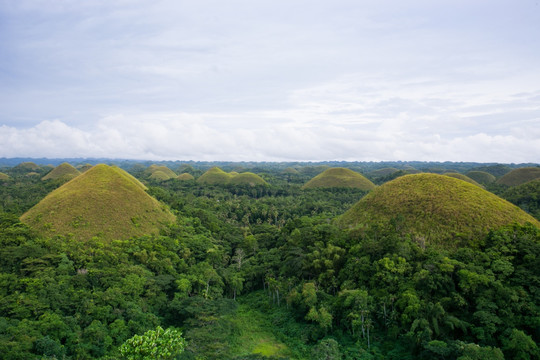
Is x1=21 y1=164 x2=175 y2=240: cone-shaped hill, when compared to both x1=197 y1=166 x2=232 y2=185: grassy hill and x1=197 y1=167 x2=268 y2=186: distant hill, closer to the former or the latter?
x1=197 y1=167 x2=268 y2=186: distant hill

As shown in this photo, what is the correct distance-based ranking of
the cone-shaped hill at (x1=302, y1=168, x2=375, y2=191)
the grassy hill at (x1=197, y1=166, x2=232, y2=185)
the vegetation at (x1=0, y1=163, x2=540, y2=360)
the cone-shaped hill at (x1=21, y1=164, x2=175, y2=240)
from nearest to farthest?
the vegetation at (x1=0, y1=163, x2=540, y2=360) → the cone-shaped hill at (x1=21, y1=164, x2=175, y2=240) → the cone-shaped hill at (x1=302, y1=168, x2=375, y2=191) → the grassy hill at (x1=197, y1=166, x2=232, y2=185)

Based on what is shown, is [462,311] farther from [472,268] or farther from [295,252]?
[295,252]

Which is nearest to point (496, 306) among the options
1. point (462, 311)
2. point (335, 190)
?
point (462, 311)

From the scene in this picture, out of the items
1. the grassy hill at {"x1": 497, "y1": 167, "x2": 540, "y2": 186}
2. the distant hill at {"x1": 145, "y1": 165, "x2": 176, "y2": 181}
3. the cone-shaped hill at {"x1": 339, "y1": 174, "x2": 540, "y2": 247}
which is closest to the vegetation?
the cone-shaped hill at {"x1": 339, "y1": 174, "x2": 540, "y2": 247}

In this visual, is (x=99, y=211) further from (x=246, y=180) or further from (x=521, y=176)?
(x=521, y=176)

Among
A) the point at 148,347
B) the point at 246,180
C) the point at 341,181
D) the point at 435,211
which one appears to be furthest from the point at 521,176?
the point at 148,347

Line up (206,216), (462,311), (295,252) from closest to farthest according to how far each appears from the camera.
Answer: (462,311) → (295,252) → (206,216)

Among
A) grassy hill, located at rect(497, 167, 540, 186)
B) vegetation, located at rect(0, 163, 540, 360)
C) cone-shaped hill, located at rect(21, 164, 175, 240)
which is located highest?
grassy hill, located at rect(497, 167, 540, 186)
